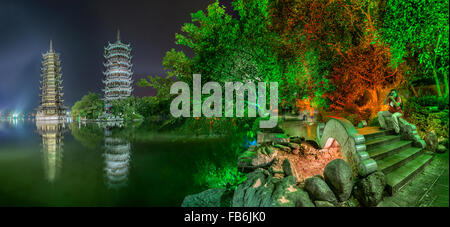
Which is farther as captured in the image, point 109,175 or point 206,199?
point 109,175

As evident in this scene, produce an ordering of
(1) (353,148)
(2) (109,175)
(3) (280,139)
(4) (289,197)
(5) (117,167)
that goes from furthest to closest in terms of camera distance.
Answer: (5) (117,167) → (2) (109,175) → (3) (280,139) → (1) (353,148) → (4) (289,197)

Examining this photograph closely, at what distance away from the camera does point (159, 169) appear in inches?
377

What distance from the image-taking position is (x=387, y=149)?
5051 millimetres

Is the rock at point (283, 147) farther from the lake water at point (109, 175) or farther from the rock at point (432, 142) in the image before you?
the rock at point (432, 142)

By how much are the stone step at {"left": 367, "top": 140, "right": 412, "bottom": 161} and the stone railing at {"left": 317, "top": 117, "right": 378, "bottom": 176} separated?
2.34ft

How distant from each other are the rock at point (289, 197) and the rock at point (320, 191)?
7.4 inches

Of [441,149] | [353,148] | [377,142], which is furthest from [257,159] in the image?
[441,149]

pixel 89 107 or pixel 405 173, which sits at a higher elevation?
pixel 89 107

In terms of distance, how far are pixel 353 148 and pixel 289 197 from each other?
6.83ft

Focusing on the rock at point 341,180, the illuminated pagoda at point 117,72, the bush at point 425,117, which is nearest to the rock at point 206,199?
the rock at point 341,180

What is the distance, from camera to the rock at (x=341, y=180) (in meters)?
3.62

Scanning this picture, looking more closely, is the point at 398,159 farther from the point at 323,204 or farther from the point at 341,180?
the point at 323,204

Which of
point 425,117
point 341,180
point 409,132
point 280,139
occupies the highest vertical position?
point 425,117

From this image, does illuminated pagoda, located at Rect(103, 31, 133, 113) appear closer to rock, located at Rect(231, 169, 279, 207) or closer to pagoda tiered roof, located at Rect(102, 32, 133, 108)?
pagoda tiered roof, located at Rect(102, 32, 133, 108)
